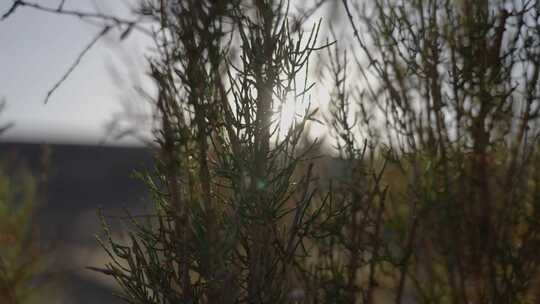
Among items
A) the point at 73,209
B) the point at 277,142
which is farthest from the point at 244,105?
the point at 73,209

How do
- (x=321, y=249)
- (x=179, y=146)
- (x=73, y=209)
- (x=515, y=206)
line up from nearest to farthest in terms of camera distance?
→ (x=179, y=146) < (x=321, y=249) < (x=515, y=206) < (x=73, y=209)

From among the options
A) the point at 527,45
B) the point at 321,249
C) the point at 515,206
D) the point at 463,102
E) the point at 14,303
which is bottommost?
the point at 14,303

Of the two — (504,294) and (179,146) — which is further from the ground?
(179,146)

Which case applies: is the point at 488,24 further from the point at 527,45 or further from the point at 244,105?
the point at 244,105

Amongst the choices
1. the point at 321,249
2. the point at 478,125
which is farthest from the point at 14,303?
the point at 478,125

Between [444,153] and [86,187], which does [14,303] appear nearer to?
[444,153]

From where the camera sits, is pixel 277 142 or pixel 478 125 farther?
pixel 478 125

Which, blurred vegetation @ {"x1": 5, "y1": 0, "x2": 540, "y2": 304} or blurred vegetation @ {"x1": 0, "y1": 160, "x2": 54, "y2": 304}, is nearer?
blurred vegetation @ {"x1": 5, "y1": 0, "x2": 540, "y2": 304}

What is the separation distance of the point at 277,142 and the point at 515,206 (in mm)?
1664

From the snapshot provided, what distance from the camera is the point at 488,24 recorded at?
2543 millimetres

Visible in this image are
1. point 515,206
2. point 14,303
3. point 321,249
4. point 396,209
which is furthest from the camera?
point 396,209

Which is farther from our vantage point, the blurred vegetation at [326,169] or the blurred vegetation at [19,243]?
the blurred vegetation at [19,243]

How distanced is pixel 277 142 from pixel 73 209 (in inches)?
650

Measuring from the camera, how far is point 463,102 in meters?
2.63
